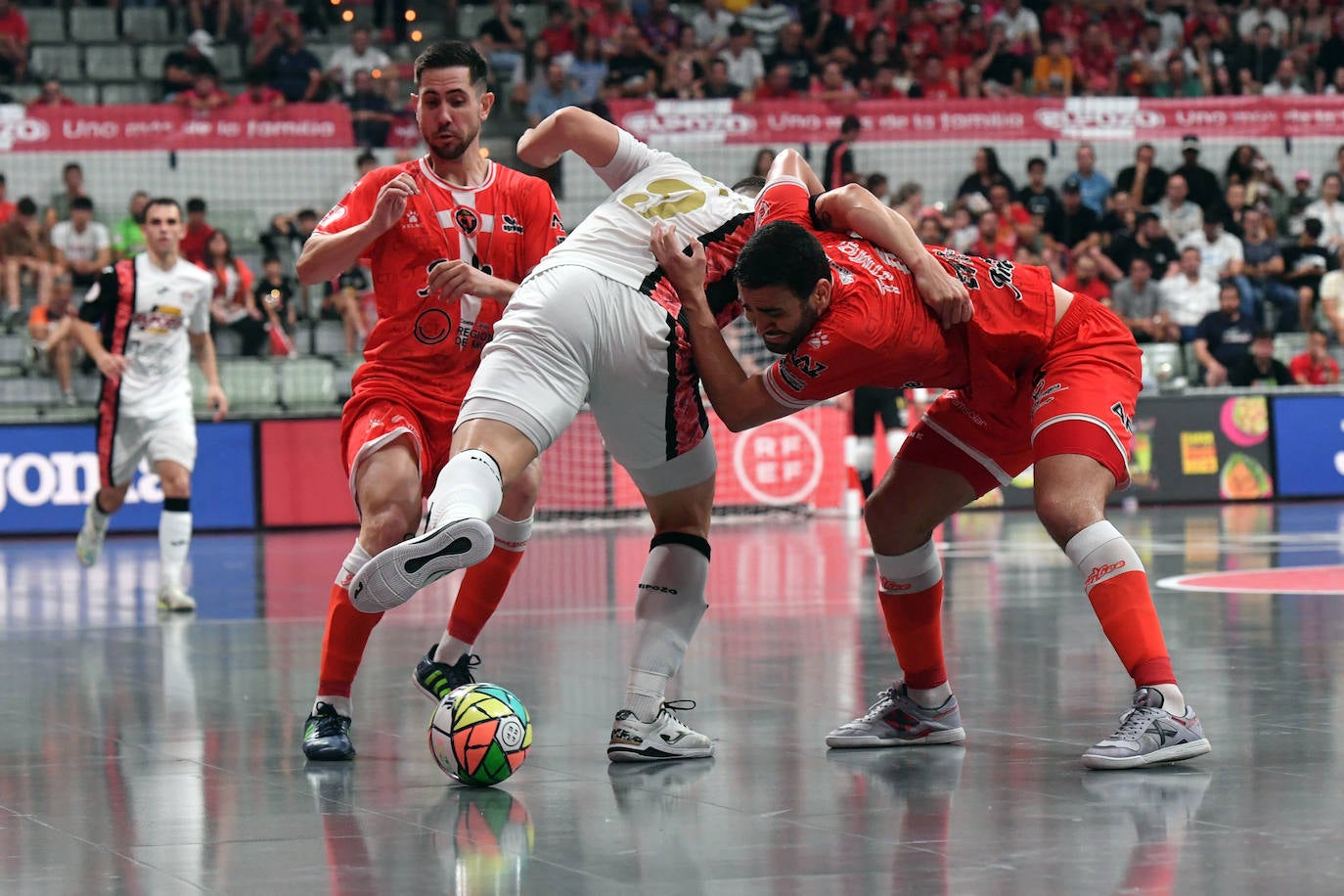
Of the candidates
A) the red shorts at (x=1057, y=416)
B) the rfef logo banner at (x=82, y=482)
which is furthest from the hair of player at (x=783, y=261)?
the rfef logo banner at (x=82, y=482)

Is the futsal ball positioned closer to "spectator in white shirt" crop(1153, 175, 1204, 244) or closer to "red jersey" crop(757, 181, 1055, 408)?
"red jersey" crop(757, 181, 1055, 408)

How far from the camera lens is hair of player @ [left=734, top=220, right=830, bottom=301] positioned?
187 inches

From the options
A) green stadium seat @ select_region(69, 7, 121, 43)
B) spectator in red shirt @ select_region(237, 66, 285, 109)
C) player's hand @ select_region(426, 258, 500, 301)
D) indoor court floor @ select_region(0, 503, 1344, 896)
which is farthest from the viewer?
green stadium seat @ select_region(69, 7, 121, 43)

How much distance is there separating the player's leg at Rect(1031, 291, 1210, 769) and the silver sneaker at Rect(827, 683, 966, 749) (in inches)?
24.5

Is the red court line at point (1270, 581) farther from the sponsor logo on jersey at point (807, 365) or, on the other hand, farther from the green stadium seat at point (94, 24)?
the green stadium seat at point (94, 24)

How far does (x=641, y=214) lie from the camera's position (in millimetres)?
5246

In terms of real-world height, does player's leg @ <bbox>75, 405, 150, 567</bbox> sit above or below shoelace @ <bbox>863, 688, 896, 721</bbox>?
above

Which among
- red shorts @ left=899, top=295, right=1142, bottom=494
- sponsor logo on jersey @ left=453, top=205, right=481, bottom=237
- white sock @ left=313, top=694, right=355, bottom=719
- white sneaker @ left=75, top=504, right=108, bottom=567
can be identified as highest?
sponsor logo on jersey @ left=453, top=205, right=481, bottom=237

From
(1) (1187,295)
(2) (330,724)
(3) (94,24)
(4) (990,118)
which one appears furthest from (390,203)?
(3) (94,24)

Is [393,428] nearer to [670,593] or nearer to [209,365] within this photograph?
[670,593]

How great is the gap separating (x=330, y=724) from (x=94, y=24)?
713 inches

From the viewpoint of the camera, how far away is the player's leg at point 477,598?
240 inches

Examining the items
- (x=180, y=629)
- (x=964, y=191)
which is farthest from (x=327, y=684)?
(x=964, y=191)

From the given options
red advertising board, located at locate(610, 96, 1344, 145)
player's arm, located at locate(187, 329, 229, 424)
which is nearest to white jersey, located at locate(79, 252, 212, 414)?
player's arm, located at locate(187, 329, 229, 424)
